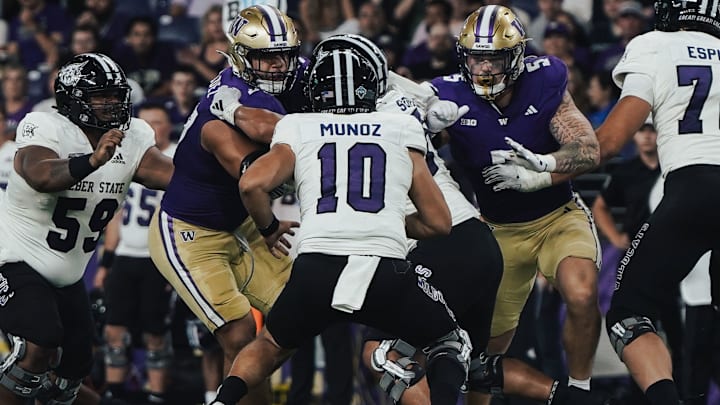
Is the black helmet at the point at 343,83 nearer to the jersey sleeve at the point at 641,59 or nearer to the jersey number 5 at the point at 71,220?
the jersey sleeve at the point at 641,59

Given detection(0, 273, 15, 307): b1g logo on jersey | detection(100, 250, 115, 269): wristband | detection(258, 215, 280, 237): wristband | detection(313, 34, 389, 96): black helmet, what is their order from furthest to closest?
detection(100, 250, 115, 269): wristband, detection(0, 273, 15, 307): b1g logo on jersey, detection(258, 215, 280, 237): wristband, detection(313, 34, 389, 96): black helmet

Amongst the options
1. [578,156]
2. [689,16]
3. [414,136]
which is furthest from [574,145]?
[414,136]

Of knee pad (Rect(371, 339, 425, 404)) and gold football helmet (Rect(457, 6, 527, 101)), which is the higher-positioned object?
gold football helmet (Rect(457, 6, 527, 101))

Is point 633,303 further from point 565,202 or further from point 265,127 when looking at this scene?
point 265,127

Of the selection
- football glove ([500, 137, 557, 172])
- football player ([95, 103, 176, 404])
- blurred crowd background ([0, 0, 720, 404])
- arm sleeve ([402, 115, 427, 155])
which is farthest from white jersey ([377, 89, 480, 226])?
football player ([95, 103, 176, 404])

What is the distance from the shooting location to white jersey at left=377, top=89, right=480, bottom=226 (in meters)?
6.98

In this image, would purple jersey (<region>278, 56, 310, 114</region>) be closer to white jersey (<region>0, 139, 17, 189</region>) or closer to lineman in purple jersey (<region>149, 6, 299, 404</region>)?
lineman in purple jersey (<region>149, 6, 299, 404</region>)

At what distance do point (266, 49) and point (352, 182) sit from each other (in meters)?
1.43

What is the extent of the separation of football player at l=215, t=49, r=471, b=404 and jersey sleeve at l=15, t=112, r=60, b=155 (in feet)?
4.62

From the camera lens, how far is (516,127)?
746 centimetres

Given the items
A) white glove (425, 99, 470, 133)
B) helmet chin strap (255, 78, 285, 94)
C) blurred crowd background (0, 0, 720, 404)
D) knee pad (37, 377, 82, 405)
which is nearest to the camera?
white glove (425, 99, 470, 133)

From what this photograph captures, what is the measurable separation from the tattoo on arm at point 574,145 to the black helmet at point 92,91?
89.9 inches

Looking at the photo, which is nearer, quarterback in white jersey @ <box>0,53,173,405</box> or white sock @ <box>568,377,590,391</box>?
quarterback in white jersey @ <box>0,53,173,405</box>

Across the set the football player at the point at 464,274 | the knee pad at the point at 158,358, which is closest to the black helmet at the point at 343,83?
the football player at the point at 464,274
